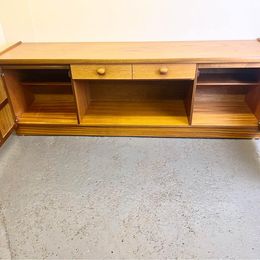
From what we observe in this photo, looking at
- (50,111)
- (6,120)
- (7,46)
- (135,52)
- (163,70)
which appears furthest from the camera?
(50,111)

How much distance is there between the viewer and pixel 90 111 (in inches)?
81.2

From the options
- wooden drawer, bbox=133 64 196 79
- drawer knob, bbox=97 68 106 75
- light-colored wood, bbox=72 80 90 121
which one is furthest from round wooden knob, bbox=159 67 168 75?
light-colored wood, bbox=72 80 90 121

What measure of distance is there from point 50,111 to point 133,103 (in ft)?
2.32

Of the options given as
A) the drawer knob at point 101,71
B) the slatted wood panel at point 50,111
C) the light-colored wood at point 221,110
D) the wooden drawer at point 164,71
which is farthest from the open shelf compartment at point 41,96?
the light-colored wood at point 221,110

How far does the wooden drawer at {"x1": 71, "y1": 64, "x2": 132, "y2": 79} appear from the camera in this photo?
65.0 inches

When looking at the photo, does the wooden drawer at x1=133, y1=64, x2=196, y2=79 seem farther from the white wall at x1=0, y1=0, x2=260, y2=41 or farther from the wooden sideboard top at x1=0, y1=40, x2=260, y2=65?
the white wall at x1=0, y1=0, x2=260, y2=41

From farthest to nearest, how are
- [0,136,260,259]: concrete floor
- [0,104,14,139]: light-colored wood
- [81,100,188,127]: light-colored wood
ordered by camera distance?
[81,100,188,127]: light-colored wood, [0,104,14,139]: light-colored wood, [0,136,260,259]: concrete floor

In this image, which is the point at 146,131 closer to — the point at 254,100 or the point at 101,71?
the point at 101,71

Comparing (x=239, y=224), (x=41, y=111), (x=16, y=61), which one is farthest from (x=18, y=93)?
(x=239, y=224)

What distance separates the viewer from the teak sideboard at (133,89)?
1.64 meters

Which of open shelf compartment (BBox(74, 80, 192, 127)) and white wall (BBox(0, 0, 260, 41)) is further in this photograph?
open shelf compartment (BBox(74, 80, 192, 127))

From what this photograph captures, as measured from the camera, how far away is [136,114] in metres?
2.02

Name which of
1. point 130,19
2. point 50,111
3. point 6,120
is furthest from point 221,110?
point 6,120

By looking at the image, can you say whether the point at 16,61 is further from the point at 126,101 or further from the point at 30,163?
the point at 126,101
